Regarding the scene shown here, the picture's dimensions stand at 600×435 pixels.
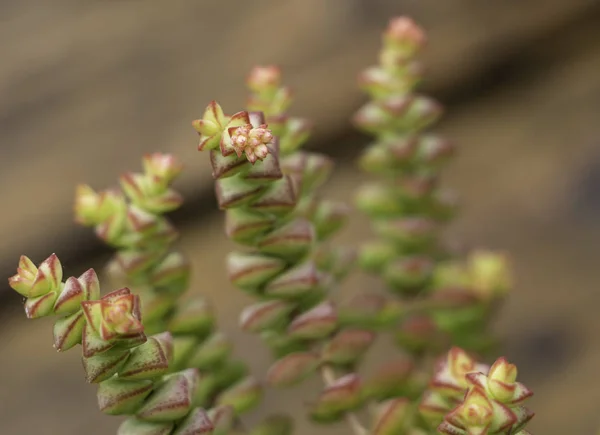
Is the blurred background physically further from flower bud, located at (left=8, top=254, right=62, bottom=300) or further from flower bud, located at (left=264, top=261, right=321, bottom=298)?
flower bud, located at (left=8, top=254, right=62, bottom=300)

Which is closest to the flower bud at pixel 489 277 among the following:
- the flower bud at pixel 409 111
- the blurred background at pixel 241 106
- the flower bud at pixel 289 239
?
the flower bud at pixel 409 111

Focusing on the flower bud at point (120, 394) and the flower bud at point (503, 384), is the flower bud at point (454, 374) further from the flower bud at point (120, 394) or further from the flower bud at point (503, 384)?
the flower bud at point (120, 394)

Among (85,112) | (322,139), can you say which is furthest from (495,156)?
(85,112)

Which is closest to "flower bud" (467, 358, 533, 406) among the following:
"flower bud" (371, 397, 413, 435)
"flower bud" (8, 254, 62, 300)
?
"flower bud" (371, 397, 413, 435)

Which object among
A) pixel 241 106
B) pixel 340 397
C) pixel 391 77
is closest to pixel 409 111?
pixel 391 77

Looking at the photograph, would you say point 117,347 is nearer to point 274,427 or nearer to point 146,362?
point 146,362

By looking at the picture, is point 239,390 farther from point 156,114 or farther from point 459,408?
point 156,114

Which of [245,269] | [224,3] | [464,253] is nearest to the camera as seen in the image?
[245,269]

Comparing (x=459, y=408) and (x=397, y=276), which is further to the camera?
(x=397, y=276)
